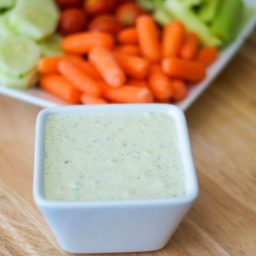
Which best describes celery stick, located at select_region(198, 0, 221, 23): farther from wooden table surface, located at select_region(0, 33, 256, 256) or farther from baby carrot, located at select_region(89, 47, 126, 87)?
baby carrot, located at select_region(89, 47, 126, 87)

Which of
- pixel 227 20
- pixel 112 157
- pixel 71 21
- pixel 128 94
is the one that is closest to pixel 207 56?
pixel 227 20

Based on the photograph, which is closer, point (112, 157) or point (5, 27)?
point (112, 157)

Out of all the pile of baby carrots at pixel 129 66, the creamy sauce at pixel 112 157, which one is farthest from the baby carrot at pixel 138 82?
the creamy sauce at pixel 112 157

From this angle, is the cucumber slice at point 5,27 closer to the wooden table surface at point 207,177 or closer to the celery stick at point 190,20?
the wooden table surface at point 207,177

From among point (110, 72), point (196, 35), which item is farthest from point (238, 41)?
point (110, 72)

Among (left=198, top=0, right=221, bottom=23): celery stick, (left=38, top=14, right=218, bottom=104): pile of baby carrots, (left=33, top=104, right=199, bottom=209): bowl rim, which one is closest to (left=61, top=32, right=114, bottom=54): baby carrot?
(left=38, top=14, right=218, bottom=104): pile of baby carrots

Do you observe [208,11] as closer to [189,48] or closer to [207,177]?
[189,48]

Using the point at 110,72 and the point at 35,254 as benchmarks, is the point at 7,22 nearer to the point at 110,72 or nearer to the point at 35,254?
the point at 110,72

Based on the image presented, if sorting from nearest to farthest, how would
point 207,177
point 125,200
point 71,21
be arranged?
point 125,200
point 207,177
point 71,21
